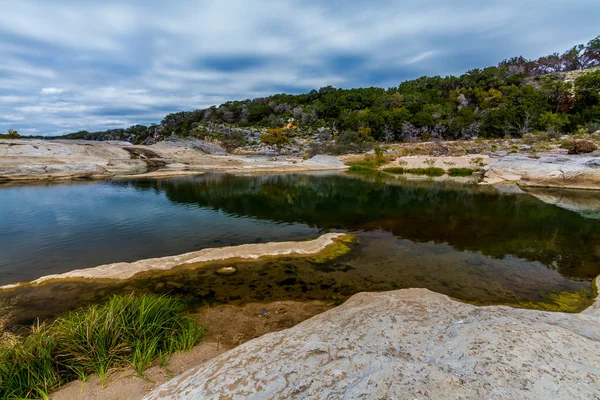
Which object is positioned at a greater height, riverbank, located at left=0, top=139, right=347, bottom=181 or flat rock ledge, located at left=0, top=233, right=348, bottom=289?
riverbank, located at left=0, top=139, right=347, bottom=181

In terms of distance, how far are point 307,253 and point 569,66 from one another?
6017 inches

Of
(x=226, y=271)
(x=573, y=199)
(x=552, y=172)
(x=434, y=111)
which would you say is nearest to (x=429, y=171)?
(x=552, y=172)

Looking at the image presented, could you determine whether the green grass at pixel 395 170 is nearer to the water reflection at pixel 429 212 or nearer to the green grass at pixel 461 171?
the green grass at pixel 461 171

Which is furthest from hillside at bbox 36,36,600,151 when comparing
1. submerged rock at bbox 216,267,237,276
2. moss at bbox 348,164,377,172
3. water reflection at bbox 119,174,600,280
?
submerged rock at bbox 216,267,237,276

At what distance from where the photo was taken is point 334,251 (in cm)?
1313

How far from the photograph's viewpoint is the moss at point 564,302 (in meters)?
8.41

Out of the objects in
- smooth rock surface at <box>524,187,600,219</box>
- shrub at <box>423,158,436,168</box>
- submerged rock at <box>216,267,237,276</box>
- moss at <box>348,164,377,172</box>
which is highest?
shrub at <box>423,158,436,168</box>

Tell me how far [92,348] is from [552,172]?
136 feet

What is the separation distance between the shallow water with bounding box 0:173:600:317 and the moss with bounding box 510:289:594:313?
23 cm

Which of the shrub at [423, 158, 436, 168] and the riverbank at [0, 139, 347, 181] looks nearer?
the riverbank at [0, 139, 347, 181]

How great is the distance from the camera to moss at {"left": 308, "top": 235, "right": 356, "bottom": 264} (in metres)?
12.3

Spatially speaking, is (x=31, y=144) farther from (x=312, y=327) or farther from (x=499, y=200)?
(x=499, y=200)

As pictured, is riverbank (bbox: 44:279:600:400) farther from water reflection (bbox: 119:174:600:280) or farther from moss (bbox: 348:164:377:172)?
moss (bbox: 348:164:377:172)

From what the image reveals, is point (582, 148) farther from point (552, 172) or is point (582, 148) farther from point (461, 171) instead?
point (461, 171)
